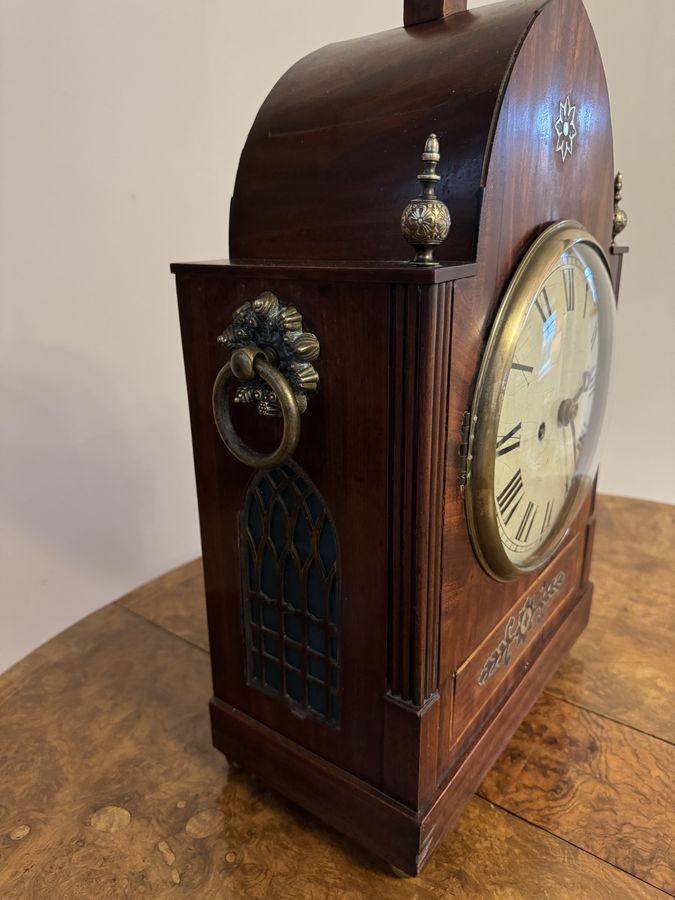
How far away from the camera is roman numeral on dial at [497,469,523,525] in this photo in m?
0.73

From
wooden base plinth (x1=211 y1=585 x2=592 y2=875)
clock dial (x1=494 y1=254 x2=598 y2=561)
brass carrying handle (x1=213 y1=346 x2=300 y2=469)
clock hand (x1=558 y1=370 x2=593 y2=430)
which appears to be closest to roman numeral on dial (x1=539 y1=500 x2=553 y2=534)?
clock dial (x1=494 y1=254 x2=598 y2=561)

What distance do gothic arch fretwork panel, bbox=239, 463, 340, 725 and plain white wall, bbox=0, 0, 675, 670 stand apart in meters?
0.60

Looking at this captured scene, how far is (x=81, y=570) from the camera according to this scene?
1461 mm

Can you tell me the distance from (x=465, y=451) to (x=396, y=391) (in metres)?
0.10

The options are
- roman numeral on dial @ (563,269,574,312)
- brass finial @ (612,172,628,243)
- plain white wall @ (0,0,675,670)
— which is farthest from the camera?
plain white wall @ (0,0,675,670)

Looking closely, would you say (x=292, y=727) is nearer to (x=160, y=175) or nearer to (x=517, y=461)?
(x=517, y=461)

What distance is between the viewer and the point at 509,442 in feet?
2.34

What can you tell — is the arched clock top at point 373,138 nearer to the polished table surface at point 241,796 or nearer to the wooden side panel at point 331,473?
the wooden side panel at point 331,473

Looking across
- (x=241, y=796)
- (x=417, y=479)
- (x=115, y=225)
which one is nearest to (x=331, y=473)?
(x=417, y=479)

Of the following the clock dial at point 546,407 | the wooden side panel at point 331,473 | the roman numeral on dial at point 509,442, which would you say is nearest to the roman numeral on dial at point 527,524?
the clock dial at point 546,407

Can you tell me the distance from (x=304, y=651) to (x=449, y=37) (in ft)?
2.21

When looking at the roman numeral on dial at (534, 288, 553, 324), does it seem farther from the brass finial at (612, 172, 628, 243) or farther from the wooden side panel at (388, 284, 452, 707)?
the brass finial at (612, 172, 628, 243)

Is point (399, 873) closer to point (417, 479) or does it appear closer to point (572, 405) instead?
point (417, 479)

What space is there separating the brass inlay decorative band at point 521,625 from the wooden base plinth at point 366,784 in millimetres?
63
